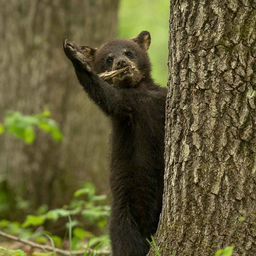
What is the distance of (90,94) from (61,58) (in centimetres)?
367

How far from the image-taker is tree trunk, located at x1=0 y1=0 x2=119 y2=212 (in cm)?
880

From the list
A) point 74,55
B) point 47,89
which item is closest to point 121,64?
point 74,55

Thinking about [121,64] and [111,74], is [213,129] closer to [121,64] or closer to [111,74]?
[111,74]

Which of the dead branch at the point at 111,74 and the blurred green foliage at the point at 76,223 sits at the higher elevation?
the dead branch at the point at 111,74

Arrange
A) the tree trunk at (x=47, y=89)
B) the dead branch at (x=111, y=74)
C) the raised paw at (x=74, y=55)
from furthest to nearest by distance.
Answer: the tree trunk at (x=47, y=89) → the dead branch at (x=111, y=74) → the raised paw at (x=74, y=55)

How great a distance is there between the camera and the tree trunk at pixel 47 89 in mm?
8805

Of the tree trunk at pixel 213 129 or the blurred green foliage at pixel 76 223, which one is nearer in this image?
the tree trunk at pixel 213 129

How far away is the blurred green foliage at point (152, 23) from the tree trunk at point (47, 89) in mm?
12238

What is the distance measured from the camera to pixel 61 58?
29.0 feet

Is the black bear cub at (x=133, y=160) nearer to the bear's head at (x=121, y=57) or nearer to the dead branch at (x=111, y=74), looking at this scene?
the dead branch at (x=111, y=74)

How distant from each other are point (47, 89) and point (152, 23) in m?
15.2

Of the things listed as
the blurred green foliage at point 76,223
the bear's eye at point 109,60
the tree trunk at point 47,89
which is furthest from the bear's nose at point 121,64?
the tree trunk at point 47,89

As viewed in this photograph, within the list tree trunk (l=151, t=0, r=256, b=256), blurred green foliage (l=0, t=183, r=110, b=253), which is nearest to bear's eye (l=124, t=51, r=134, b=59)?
blurred green foliage (l=0, t=183, r=110, b=253)

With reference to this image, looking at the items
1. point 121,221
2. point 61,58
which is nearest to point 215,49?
point 121,221
